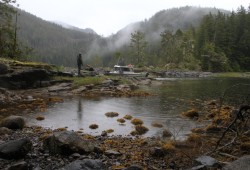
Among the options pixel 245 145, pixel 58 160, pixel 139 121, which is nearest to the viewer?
pixel 58 160

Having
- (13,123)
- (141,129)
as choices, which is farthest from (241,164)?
(13,123)

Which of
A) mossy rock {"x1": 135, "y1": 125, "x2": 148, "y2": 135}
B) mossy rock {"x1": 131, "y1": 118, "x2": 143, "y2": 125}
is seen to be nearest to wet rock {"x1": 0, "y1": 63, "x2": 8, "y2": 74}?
mossy rock {"x1": 131, "y1": 118, "x2": 143, "y2": 125}

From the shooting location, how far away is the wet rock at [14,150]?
428 inches

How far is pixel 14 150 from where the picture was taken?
10906mm

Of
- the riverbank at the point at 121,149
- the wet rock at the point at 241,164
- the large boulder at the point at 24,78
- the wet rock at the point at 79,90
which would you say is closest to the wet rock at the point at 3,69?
the large boulder at the point at 24,78

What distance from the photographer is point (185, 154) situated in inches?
435

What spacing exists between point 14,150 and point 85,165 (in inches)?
113

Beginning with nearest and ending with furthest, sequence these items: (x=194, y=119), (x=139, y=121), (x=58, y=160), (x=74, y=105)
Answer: (x=58, y=160)
(x=139, y=121)
(x=194, y=119)
(x=74, y=105)

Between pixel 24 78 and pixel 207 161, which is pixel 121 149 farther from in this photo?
pixel 24 78

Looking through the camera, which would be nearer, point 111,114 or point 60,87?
point 111,114

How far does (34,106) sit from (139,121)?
974cm

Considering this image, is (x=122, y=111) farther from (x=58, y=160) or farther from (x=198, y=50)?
(x=198, y=50)

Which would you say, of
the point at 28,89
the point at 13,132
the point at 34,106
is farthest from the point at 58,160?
the point at 28,89

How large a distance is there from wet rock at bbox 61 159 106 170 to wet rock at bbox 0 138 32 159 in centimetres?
214
